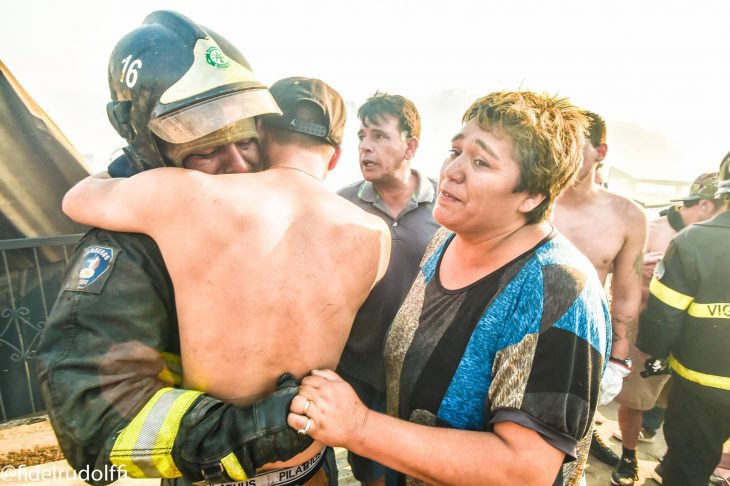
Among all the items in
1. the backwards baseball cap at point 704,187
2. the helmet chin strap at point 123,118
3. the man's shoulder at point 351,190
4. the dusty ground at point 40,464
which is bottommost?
the dusty ground at point 40,464

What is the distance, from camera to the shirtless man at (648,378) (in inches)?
136

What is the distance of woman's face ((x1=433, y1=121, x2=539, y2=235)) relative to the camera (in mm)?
1496

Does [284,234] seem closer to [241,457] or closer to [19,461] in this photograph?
[241,457]

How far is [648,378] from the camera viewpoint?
3566 mm

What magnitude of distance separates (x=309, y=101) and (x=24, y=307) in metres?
3.79

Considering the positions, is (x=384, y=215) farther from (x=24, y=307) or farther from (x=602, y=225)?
(x=24, y=307)

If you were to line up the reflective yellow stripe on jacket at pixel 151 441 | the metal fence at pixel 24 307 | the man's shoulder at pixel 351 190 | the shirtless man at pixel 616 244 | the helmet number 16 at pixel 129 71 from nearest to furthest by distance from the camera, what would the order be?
1. the reflective yellow stripe on jacket at pixel 151 441
2. the helmet number 16 at pixel 129 71
3. the shirtless man at pixel 616 244
4. the metal fence at pixel 24 307
5. the man's shoulder at pixel 351 190

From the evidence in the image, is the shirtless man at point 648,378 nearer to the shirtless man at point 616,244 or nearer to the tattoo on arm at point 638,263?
the shirtless man at point 616,244

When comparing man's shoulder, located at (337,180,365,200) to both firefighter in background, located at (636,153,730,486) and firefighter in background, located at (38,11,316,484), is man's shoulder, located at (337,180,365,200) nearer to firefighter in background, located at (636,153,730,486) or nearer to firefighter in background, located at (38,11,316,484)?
firefighter in background, located at (38,11,316,484)

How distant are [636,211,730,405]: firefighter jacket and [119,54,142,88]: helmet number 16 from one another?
139 inches

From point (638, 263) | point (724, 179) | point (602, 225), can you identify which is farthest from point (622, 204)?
point (724, 179)

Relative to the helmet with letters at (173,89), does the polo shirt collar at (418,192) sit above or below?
below

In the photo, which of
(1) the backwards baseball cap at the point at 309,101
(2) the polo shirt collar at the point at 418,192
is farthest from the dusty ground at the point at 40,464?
(1) the backwards baseball cap at the point at 309,101

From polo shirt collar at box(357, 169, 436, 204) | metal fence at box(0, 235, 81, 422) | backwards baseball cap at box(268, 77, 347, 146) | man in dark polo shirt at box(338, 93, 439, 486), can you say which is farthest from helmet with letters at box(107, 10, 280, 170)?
metal fence at box(0, 235, 81, 422)
